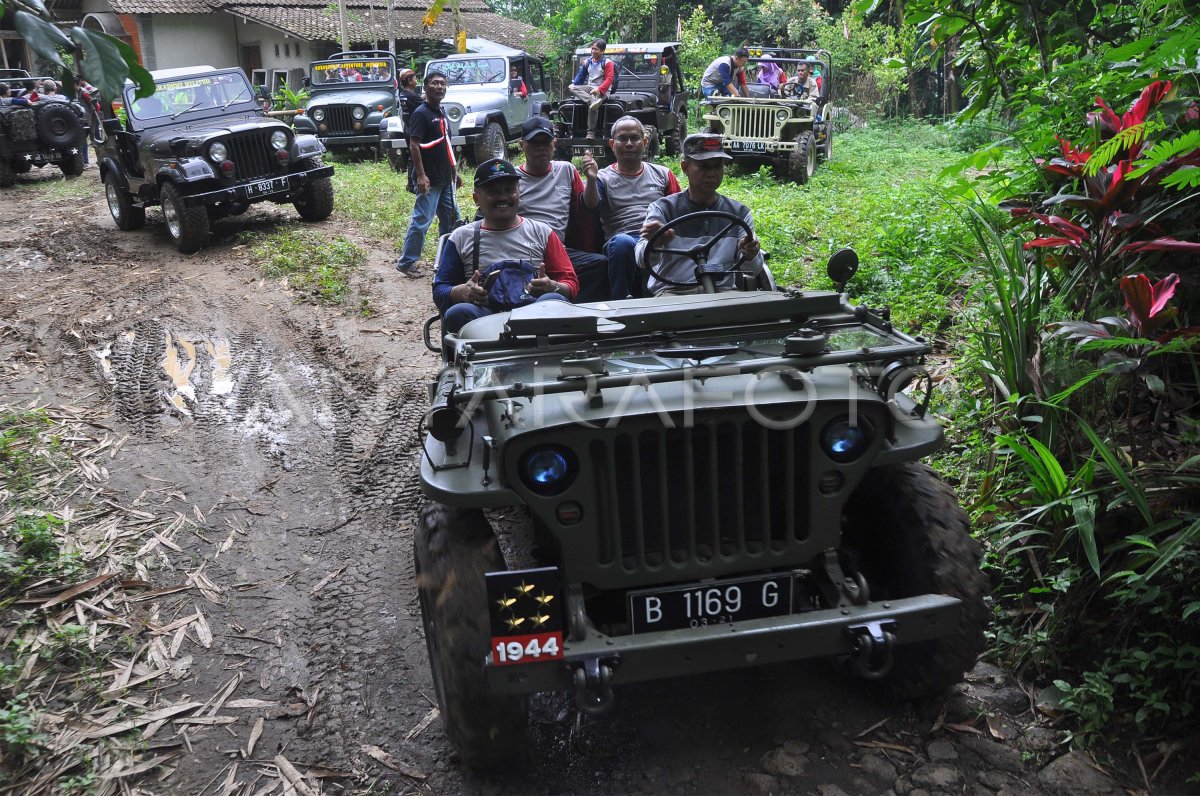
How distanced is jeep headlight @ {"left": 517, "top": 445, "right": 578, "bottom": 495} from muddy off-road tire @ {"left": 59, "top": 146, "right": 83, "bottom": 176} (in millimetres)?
17412

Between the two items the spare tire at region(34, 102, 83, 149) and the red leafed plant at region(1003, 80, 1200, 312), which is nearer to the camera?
the red leafed plant at region(1003, 80, 1200, 312)

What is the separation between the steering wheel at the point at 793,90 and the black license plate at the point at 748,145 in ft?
7.15

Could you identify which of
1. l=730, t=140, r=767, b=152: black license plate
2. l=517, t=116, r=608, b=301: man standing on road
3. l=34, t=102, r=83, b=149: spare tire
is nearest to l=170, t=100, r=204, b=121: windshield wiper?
l=34, t=102, r=83, b=149: spare tire

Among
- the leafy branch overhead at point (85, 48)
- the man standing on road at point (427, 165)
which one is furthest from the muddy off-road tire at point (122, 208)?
the leafy branch overhead at point (85, 48)

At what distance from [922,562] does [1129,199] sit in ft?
5.73

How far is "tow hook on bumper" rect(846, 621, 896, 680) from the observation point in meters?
3.01

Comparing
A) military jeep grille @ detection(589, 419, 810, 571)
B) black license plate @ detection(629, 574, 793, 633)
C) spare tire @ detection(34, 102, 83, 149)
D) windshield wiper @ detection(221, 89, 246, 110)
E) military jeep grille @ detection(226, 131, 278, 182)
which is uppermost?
windshield wiper @ detection(221, 89, 246, 110)

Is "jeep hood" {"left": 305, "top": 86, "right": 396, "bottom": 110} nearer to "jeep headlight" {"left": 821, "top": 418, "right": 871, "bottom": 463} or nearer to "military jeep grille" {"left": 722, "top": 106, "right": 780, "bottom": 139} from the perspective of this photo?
"military jeep grille" {"left": 722, "top": 106, "right": 780, "bottom": 139}

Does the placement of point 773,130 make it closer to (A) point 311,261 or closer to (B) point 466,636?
(A) point 311,261

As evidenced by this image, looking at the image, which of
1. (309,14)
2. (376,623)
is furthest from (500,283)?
(309,14)

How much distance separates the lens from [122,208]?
12.4 m

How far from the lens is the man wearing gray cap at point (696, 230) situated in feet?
16.5

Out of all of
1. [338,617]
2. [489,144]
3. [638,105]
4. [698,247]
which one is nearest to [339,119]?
[489,144]

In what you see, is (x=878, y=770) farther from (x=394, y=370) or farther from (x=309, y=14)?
(x=309, y=14)
